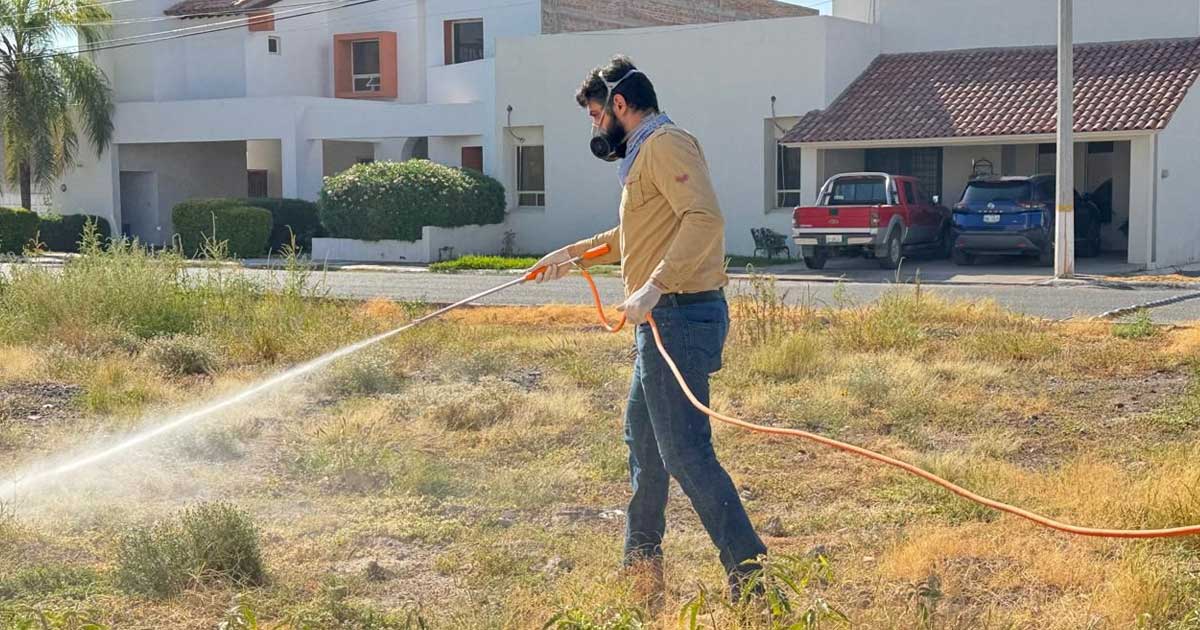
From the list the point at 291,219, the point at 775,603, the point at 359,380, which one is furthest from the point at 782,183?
the point at 775,603

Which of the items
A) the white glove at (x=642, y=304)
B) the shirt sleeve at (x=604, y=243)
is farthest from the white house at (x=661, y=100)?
the white glove at (x=642, y=304)

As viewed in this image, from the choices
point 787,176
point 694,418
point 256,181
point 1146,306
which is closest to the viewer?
point 694,418

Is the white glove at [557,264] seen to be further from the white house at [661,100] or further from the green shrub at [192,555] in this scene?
the white house at [661,100]

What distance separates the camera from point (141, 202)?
4044cm

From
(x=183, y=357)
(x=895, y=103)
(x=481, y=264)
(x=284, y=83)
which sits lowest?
(x=183, y=357)

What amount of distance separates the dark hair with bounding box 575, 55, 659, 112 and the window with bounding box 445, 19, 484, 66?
108 feet

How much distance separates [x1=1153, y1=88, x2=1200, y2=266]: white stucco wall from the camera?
2545cm

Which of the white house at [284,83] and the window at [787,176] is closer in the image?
the window at [787,176]

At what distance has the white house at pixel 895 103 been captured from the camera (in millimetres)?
25891

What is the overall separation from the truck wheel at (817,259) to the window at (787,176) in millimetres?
3923

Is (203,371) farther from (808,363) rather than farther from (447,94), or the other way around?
(447,94)

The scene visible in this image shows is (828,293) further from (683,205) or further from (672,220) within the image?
(683,205)

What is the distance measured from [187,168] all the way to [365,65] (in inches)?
236

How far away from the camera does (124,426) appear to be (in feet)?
29.6
